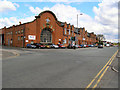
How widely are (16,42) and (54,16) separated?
18.0m

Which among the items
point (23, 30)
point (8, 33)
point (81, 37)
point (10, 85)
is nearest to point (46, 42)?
point (23, 30)

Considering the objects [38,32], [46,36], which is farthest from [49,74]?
[46,36]

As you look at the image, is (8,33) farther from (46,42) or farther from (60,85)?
(60,85)

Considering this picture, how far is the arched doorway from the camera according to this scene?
4539cm

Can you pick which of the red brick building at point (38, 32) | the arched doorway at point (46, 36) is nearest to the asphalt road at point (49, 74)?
the red brick building at point (38, 32)

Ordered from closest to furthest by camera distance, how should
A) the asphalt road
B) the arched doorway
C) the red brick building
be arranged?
the asphalt road < the red brick building < the arched doorway

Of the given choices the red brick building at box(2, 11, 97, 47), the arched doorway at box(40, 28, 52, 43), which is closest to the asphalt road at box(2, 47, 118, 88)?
the red brick building at box(2, 11, 97, 47)

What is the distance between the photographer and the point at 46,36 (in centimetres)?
4666

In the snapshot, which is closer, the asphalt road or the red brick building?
the asphalt road

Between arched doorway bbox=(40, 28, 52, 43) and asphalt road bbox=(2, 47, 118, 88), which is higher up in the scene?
arched doorway bbox=(40, 28, 52, 43)

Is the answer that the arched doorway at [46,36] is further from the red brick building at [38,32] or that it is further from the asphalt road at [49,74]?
the asphalt road at [49,74]

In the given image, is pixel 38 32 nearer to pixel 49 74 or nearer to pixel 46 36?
pixel 46 36

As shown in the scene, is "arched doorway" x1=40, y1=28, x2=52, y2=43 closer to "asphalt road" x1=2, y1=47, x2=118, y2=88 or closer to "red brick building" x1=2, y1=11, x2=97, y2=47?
"red brick building" x1=2, y1=11, x2=97, y2=47

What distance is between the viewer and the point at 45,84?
496 cm
